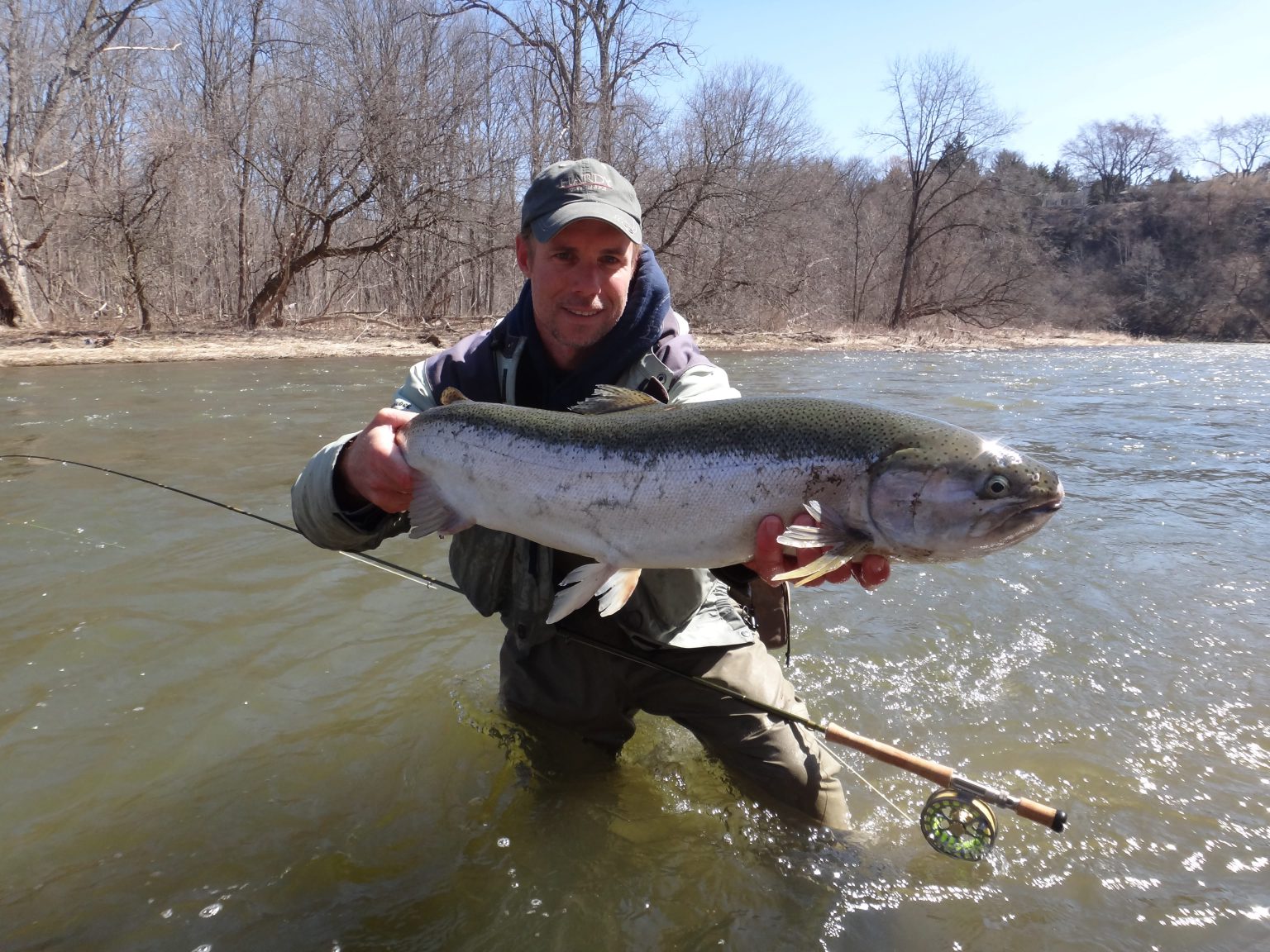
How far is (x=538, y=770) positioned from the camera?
10.6 feet

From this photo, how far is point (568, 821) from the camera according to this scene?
118 inches

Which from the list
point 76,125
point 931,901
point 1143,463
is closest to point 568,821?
point 931,901

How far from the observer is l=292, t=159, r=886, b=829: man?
2.82 m

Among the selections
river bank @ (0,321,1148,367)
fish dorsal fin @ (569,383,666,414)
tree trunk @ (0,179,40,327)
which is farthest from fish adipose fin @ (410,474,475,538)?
tree trunk @ (0,179,40,327)

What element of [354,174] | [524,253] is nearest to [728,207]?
[354,174]

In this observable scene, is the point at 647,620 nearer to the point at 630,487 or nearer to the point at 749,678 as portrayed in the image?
the point at 749,678

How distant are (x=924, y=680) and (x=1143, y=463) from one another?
21.9 feet

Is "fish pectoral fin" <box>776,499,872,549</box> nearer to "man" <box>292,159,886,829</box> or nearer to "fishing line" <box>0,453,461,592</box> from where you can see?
"man" <box>292,159,886,829</box>

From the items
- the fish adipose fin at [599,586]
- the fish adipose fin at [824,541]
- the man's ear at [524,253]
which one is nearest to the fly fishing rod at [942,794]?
the fish adipose fin at [599,586]

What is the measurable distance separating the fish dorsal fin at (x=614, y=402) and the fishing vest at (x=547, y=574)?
0.35 m

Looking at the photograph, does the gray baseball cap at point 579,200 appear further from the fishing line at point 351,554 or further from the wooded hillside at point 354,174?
the wooded hillside at point 354,174

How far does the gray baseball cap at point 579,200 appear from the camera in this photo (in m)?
2.81

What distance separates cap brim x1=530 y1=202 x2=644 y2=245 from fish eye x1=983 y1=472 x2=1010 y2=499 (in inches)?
56.3

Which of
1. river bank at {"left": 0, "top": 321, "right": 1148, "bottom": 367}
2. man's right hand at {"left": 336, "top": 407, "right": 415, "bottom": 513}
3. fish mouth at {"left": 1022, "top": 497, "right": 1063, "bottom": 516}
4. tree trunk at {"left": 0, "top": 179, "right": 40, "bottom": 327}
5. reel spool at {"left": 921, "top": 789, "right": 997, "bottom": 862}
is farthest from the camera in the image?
tree trunk at {"left": 0, "top": 179, "right": 40, "bottom": 327}
